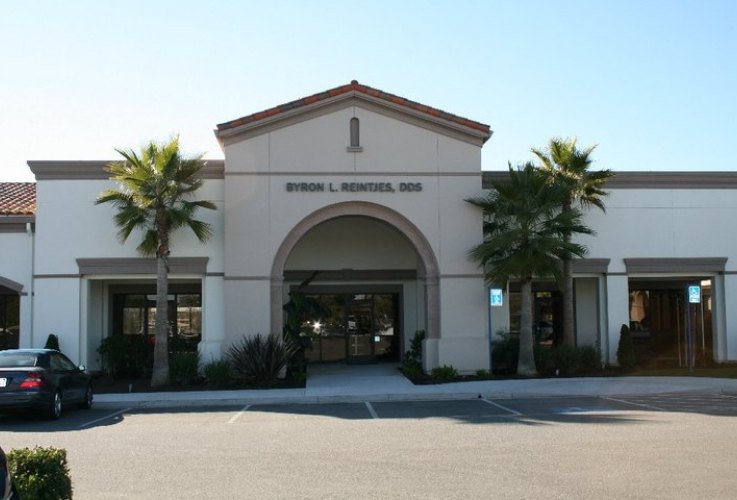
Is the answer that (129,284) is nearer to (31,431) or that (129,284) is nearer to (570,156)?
(31,431)

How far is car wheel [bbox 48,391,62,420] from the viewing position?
14.6m

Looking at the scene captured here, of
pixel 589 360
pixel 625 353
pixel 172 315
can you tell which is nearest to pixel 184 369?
pixel 172 315

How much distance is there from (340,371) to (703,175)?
41.7 ft

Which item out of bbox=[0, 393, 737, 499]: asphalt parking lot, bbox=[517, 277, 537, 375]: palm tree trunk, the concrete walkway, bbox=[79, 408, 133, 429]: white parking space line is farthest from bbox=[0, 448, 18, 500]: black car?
bbox=[517, 277, 537, 375]: palm tree trunk

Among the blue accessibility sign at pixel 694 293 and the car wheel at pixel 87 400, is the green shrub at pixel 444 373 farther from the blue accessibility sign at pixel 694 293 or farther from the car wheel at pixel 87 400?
the car wheel at pixel 87 400

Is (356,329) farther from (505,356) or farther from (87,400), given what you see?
(87,400)

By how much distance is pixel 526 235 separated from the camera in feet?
67.8

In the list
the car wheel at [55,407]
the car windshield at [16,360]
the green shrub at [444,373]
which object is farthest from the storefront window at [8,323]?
the green shrub at [444,373]

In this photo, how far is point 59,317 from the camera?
2180 cm

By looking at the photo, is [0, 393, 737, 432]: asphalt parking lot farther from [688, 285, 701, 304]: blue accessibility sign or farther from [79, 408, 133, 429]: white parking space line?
[688, 285, 701, 304]: blue accessibility sign

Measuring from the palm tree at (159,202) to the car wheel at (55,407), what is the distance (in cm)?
527

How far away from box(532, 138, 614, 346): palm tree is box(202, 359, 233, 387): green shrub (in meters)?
9.51

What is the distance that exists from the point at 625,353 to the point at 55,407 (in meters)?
15.8

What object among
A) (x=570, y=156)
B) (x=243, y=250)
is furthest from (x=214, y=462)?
(x=570, y=156)
